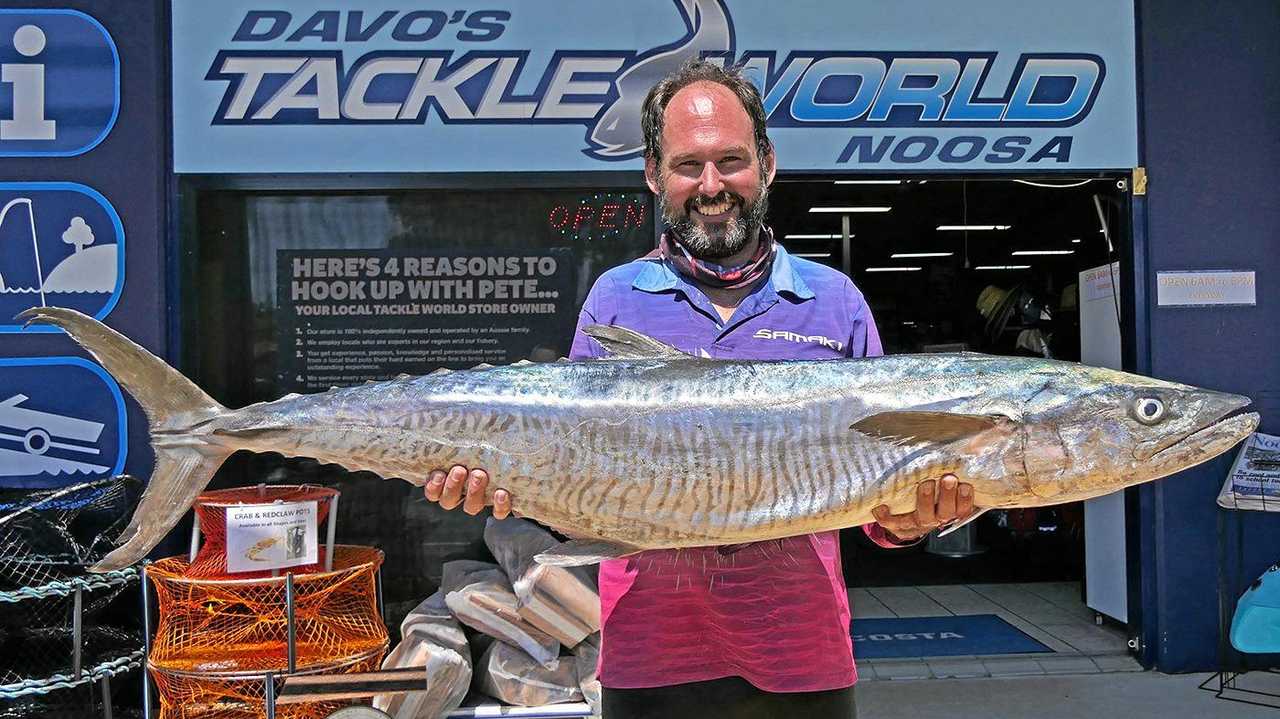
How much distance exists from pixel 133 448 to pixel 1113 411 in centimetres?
428

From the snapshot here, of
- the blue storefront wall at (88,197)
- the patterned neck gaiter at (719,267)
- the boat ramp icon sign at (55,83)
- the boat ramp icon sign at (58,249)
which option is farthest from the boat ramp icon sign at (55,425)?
the patterned neck gaiter at (719,267)

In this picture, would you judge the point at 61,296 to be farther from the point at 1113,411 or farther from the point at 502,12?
the point at 1113,411

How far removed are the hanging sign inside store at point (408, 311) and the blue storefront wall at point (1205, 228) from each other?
312cm

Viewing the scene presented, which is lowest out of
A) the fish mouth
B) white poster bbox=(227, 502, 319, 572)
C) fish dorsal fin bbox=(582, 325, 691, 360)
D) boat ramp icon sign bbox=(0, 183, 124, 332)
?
white poster bbox=(227, 502, 319, 572)

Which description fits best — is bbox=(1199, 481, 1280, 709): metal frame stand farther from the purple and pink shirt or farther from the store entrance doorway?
the purple and pink shirt

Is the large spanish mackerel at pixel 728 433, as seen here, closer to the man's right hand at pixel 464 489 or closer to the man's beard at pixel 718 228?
the man's right hand at pixel 464 489

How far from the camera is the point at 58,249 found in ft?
15.2

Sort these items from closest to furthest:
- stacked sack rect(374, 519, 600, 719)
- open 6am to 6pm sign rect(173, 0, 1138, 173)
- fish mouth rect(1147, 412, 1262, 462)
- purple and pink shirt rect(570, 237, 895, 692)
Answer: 1. fish mouth rect(1147, 412, 1262, 462)
2. purple and pink shirt rect(570, 237, 895, 692)
3. stacked sack rect(374, 519, 600, 719)
4. open 6am to 6pm sign rect(173, 0, 1138, 173)

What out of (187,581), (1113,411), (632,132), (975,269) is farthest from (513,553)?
(975,269)

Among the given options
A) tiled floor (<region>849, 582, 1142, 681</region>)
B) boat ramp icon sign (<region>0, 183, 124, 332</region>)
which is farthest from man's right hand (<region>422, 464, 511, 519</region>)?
tiled floor (<region>849, 582, 1142, 681</region>)

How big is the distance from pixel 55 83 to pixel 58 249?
796mm

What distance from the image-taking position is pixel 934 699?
4707mm

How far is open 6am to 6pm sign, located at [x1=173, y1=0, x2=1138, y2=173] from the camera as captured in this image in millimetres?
4781

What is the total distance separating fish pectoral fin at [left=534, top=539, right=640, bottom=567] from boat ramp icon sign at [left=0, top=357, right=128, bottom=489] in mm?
3460
